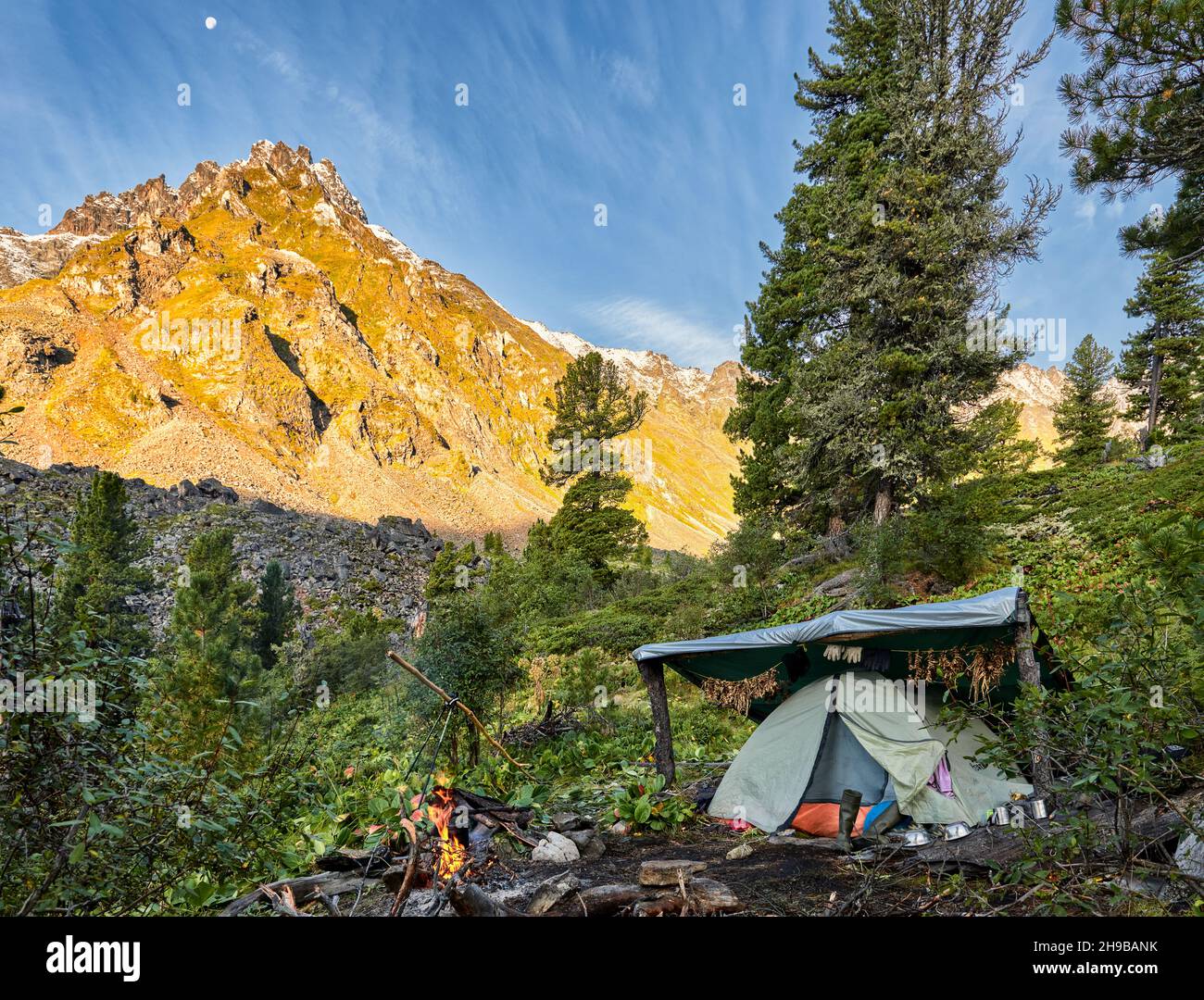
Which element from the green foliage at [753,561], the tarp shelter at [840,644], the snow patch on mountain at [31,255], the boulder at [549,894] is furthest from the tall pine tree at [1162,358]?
the snow patch on mountain at [31,255]

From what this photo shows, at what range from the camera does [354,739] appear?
Result: 1427cm

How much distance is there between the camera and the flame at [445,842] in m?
4.38

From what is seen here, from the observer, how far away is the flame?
173 inches

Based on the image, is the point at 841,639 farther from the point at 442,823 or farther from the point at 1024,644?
the point at 442,823

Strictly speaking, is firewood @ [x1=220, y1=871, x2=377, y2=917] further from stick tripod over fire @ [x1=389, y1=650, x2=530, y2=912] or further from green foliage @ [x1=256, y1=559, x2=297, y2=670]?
green foliage @ [x1=256, y1=559, x2=297, y2=670]

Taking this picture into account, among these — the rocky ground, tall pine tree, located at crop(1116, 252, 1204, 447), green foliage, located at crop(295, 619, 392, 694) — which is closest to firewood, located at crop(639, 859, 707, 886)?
green foliage, located at crop(295, 619, 392, 694)

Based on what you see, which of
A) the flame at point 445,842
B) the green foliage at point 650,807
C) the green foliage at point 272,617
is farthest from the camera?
the green foliage at point 272,617

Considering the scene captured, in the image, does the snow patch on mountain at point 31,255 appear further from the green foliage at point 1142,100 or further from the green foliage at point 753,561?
the green foliage at point 1142,100

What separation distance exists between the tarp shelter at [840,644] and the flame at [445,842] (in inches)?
119

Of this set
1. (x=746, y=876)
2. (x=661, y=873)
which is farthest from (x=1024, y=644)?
(x=661, y=873)

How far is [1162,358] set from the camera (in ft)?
97.0

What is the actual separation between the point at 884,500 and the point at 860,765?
10.7 metres
